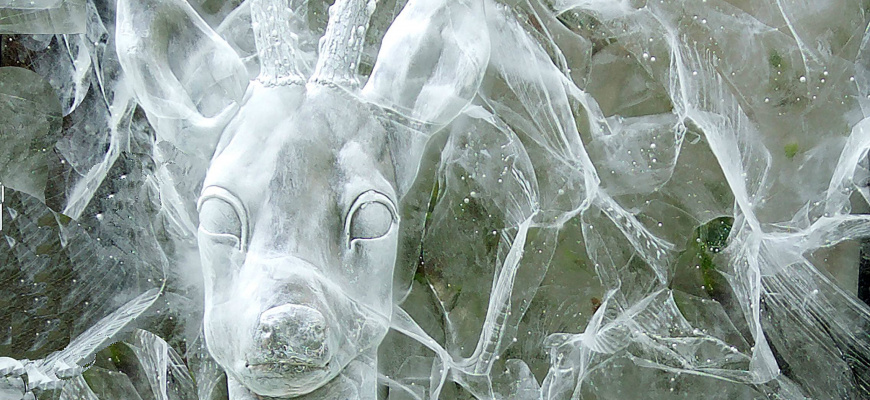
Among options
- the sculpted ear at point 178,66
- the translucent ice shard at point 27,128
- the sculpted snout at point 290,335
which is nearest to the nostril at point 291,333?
the sculpted snout at point 290,335

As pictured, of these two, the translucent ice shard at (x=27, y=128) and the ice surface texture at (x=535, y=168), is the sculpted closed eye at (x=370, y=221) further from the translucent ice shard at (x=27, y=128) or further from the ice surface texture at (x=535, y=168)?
the translucent ice shard at (x=27, y=128)

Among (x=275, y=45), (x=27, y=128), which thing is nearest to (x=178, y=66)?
(x=275, y=45)

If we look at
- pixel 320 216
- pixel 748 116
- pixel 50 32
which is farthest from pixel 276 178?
pixel 748 116

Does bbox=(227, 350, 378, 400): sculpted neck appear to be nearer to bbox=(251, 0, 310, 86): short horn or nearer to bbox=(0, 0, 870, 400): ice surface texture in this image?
bbox=(0, 0, 870, 400): ice surface texture

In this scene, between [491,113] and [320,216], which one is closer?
[320,216]

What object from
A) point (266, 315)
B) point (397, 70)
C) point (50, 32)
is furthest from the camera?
point (50, 32)

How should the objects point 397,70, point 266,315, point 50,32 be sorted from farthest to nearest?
point 50,32, point 397,70, point 266,315

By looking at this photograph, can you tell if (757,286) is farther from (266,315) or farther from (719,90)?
(266,315)
